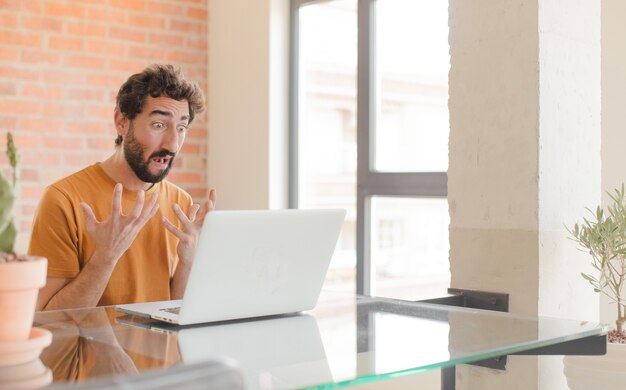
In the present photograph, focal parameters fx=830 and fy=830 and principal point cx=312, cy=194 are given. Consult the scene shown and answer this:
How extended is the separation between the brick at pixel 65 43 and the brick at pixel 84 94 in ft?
0.64

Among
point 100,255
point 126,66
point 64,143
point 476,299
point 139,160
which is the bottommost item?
point 476,299

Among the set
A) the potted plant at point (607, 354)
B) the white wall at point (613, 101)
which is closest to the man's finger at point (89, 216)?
the potted plant at point (607, 354)

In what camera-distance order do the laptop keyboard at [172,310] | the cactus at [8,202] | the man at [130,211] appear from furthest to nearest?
the man at [130,211] → the laptop keyboard at [172,310] → the cactus at [8,202]

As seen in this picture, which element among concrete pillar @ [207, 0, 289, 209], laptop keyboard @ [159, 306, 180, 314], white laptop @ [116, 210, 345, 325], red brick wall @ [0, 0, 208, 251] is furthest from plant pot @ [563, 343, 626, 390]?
red brick wall @ [0, 0, 208, 251]

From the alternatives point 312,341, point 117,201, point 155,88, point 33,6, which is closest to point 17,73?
point 33,6

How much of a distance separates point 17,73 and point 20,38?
16cm

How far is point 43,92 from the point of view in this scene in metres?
3.79

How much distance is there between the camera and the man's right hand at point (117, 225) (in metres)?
2.09

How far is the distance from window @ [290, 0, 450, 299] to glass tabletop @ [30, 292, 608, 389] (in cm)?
166

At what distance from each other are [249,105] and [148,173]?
4.63ft

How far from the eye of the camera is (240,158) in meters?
4.18

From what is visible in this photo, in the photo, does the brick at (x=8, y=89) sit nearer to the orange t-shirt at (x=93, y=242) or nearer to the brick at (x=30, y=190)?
the brick at (x=30, y=190)

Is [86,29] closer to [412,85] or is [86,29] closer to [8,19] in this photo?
[8,19]

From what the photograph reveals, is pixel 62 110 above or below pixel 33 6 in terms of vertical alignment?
below
